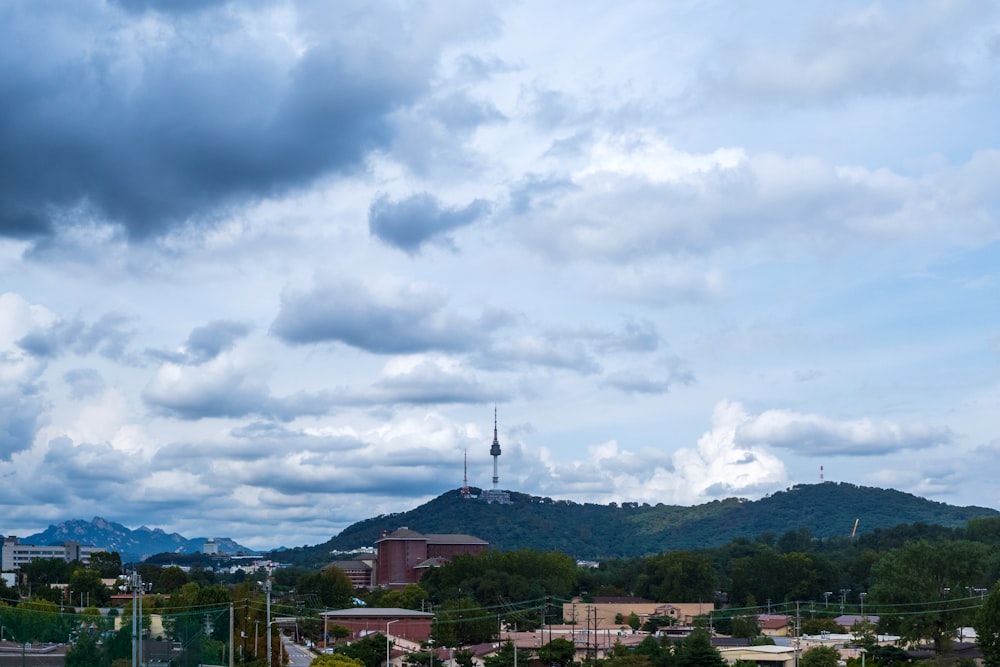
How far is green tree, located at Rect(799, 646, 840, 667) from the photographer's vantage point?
89.4 metres

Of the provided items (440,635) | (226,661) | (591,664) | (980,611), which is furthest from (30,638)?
(980,611)

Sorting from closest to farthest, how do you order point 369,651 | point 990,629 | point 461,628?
point 990,629 → point 369,651 → point 461,628

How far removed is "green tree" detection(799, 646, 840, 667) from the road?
130ft

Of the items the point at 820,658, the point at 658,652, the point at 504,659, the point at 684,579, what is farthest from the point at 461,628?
the point at 684,579

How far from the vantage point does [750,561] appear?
16238cm

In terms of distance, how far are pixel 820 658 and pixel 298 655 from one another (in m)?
50.2

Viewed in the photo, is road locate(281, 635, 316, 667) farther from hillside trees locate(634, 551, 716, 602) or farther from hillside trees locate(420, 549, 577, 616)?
hillside trees locate(634, 551, 716, 602)

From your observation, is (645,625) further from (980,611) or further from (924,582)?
(980,611)

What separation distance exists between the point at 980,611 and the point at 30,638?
199 feet

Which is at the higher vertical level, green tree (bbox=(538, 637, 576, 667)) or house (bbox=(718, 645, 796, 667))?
green tree (bbox=(538, 637, 576, 667))

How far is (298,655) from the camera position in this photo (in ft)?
384

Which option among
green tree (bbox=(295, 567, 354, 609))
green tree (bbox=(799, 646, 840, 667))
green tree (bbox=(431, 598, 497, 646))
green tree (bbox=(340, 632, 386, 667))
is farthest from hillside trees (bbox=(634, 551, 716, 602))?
green tree (bbox=(799, 646, 840, 667))

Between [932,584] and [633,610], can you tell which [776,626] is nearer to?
[633,610]

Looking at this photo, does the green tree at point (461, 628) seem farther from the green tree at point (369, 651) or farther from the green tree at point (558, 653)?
the green tree at point (558, 653)
